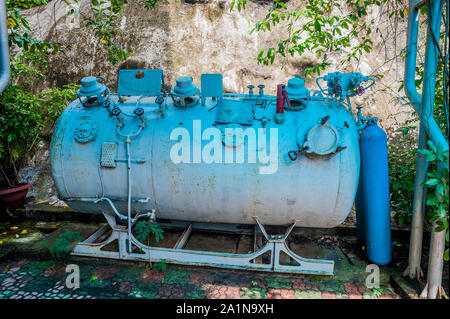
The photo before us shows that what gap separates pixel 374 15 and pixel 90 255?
6257 millimetres

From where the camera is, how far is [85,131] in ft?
11.5

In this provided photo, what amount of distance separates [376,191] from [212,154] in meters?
1.82

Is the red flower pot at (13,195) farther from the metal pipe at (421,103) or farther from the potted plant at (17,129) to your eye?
the metal pipe at (421,103)

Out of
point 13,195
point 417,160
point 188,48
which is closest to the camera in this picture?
point 417,160

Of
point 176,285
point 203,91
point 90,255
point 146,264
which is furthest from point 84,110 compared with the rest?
point 176,285

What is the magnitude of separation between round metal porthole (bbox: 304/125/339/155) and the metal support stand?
892mm

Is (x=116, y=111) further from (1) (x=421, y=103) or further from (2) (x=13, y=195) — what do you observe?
(1) (x=421, y=103)

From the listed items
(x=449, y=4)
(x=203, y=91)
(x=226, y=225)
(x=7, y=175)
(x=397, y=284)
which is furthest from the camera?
(x=7, y=175)

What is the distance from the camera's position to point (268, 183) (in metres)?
3.29

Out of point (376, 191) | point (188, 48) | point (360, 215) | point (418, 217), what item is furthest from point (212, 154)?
point (188, 48)

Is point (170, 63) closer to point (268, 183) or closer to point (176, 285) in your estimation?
point (268, 183)

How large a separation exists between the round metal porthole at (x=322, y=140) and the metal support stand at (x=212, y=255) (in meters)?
0.89

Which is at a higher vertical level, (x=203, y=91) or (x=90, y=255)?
(x=203, y=91)

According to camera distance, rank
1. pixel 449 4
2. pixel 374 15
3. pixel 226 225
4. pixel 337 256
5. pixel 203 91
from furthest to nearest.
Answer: pixel 374 15 → pixel 226 225 → pixel 337 256 → pixel 203 91 → pixel 449 4
